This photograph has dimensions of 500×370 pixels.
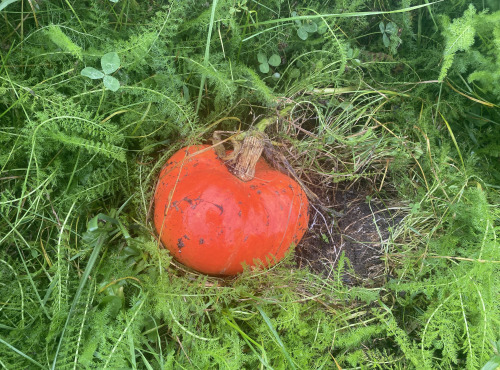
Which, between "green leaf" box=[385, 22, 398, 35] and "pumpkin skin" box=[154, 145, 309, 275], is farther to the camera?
"green leaf" box=[385, 22, 398, 35]

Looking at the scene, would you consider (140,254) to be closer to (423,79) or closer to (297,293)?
(297,293)

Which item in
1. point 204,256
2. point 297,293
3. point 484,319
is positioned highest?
point 204,256

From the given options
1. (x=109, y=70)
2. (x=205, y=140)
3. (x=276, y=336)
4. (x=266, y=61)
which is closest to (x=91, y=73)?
(x=109, y=70)

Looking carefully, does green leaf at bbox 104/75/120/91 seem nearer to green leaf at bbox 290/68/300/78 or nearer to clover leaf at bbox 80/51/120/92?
clover leaf at bbox 80/51/120/92

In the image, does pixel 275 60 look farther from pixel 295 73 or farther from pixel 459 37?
pixel 459 37

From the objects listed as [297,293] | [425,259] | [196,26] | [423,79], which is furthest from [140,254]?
[423,79]

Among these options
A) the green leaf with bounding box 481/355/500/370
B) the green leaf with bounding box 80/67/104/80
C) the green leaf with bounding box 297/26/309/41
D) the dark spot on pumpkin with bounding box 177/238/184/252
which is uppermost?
the green leaf with bounding box 297/26/309/41

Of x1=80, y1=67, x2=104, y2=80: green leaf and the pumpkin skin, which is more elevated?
x1=80, y1=67, x2=104, y2=80: green leaf

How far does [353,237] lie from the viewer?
2113mm

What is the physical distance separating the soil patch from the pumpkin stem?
53 centimetres

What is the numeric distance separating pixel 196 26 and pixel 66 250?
4.16ft

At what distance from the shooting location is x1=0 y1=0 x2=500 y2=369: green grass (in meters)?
1.61

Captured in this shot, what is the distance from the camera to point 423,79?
2.30 m

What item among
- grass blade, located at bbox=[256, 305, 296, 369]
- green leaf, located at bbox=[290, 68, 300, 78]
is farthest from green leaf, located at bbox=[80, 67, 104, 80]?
grass blade, located at bbox=[256, 305, 296, 369]
